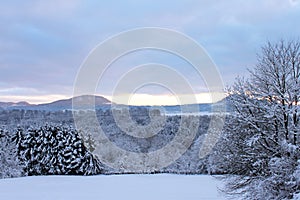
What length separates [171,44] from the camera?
1354cm

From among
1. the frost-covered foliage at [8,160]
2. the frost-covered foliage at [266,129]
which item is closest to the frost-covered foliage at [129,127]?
the frost-covered foliage at [8,160]

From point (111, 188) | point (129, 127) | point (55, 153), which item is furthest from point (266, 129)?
point (129, 127)

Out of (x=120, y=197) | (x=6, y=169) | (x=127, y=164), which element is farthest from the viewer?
(x=127, y=164)

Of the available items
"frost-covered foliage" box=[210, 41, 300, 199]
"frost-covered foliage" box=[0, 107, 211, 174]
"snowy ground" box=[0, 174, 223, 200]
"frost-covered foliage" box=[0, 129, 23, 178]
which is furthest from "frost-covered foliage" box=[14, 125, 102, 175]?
"frost-covered foliage" box=[210, 41, 300, 199]

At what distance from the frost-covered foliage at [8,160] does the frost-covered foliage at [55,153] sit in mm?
785

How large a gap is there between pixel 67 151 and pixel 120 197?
1164 centimetres

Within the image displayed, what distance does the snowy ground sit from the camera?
12.0 m

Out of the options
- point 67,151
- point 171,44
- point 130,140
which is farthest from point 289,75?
point 130,140

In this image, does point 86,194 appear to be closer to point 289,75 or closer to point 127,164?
point 289,75

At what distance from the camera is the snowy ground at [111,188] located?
12.0m

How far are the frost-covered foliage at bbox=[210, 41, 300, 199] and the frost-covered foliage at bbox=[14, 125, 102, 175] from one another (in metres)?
15.8

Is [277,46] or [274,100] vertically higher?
[277,46]

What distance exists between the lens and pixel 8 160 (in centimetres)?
2255

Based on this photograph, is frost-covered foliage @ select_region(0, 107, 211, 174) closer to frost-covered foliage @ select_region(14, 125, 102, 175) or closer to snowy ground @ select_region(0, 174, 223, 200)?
frost-covered foliage @ select_region(14, 125, 102, 175)
